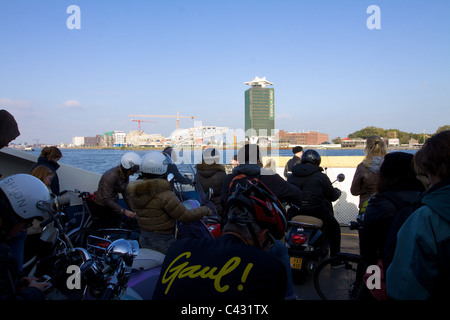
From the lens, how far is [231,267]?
146cm

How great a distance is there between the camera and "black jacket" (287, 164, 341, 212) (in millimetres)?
5051

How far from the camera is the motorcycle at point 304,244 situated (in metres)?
4.69

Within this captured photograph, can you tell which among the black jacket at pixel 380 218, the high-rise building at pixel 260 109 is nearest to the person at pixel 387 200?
the black jacket at pixel 380 218

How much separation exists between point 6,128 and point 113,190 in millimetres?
2775

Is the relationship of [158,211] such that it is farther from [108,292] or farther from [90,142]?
[90,142]

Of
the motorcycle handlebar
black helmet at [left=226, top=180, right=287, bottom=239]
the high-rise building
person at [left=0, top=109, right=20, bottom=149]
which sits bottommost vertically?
the motorcycle handlebar

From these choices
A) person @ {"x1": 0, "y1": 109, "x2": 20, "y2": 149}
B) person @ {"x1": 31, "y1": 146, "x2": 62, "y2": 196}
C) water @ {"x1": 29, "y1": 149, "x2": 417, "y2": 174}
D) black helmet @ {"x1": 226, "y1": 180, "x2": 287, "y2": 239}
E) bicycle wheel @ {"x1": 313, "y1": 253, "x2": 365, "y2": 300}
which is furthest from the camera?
water @ {"x1": 29, "y1": 149, "x2": 417, "y2": 174}

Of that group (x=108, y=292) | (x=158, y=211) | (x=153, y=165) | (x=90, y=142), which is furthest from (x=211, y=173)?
(x=90, y=142)

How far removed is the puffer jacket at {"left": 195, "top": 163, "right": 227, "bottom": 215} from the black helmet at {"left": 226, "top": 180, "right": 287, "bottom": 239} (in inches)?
144

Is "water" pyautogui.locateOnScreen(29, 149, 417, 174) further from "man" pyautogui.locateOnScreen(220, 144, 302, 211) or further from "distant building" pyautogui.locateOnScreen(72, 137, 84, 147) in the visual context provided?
"distant building" pyautogui.locateOnScreen(72, 137, 84, 147)

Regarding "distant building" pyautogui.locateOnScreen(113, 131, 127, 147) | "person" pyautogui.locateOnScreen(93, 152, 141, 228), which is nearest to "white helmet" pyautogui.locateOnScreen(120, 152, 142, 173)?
"person" pyautogui.locateOnScreen(93, 152, 141, 228)

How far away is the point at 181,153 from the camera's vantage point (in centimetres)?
624

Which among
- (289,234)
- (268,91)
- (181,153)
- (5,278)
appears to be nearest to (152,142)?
(181,153)

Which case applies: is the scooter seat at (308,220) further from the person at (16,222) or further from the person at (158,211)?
the person at (16,222)
